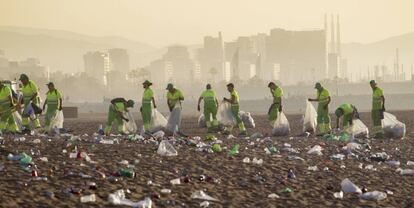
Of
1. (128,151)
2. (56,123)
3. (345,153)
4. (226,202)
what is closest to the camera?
(226,202)

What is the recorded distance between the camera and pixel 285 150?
42.0 feet

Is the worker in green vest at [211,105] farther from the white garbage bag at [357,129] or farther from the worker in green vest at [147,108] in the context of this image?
the white garbage bag at [357,129]

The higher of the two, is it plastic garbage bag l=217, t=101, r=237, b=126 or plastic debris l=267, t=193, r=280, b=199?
plastic garbage bag l=217, t=101, r=237, b=126

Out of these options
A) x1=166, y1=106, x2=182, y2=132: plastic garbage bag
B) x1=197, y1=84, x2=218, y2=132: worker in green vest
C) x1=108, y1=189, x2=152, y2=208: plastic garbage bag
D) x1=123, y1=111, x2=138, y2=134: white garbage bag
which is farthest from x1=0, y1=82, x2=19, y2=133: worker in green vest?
x1=108, y1=189, x2=152, y2=208: plastic garbage bag

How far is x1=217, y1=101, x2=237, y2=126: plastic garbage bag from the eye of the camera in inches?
707

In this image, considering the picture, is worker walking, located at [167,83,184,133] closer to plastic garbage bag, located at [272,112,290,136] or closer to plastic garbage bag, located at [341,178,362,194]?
plastic garbage bag, located at [272,112,290,136]

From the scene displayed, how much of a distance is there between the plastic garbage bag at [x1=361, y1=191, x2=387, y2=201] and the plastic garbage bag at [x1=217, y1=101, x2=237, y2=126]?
9.61m

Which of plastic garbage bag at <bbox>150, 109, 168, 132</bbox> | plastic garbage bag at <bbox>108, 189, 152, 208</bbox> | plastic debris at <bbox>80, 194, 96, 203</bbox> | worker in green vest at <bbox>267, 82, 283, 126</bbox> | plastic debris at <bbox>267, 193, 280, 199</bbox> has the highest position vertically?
worker in green vest at <bbox>267, 82, 283, 126</bbox>

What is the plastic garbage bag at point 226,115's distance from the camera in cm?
1795

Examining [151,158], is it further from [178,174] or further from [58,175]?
[58,175]

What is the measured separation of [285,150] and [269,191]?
14.5 feet

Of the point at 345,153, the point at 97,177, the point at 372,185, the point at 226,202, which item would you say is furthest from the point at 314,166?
the point at 97,177

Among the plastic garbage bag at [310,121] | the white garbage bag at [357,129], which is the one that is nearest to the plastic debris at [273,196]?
the white garbage bag at [357,129]

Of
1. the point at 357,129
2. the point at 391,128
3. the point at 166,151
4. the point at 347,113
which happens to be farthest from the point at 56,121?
the point at 391,128
